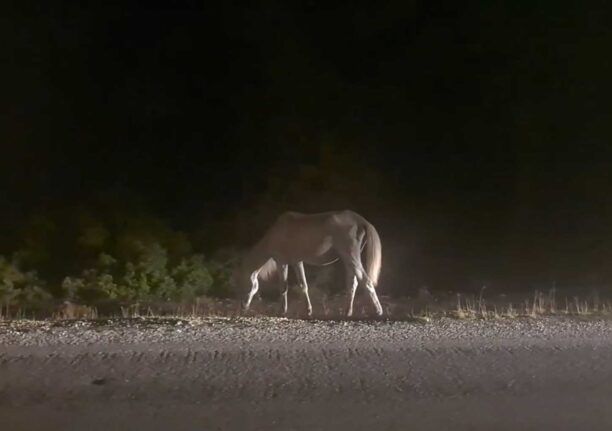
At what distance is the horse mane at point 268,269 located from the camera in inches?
551

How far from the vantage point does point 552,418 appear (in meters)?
7.71

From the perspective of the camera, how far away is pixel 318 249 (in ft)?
43.7

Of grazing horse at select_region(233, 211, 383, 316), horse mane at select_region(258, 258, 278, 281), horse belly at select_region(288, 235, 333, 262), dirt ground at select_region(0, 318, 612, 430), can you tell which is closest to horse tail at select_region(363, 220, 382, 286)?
grazing horse at select_region(233, 211, 383, 316)

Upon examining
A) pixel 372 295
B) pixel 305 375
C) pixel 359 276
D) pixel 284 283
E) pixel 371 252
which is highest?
pixel 371 252

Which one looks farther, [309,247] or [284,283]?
[284,283]

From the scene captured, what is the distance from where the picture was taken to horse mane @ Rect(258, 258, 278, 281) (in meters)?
14.0

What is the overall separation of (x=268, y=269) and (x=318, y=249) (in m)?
1.12

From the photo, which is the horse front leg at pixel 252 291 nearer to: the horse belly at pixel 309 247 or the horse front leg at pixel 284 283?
the horse front leg at pixel 284 283

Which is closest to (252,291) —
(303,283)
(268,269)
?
(268,269)

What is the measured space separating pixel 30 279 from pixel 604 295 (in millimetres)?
9931

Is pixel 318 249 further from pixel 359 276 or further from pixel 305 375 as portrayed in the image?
pixel 305 375

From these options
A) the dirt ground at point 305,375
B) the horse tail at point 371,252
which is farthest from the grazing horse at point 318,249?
the dirt ground at point 305,375

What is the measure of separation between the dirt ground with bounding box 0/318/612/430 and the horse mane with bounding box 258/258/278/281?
180cm

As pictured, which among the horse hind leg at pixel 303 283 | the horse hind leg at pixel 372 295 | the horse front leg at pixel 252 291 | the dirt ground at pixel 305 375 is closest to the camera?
the dirt ground at pixel 305 375
